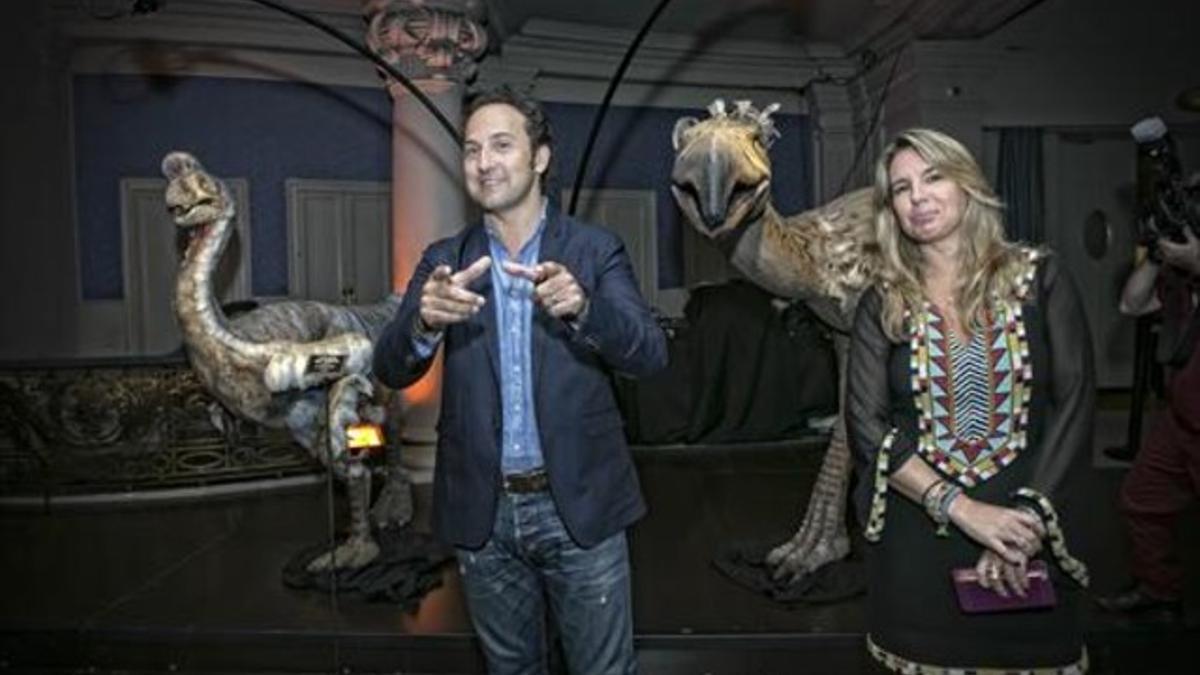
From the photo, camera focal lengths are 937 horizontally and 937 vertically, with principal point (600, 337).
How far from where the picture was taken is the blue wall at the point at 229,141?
7.04 m

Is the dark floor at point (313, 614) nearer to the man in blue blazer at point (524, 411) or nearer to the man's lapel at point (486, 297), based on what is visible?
the man in blue blazer at point (524, 411)

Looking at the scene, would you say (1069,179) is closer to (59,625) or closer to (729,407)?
(729,407)

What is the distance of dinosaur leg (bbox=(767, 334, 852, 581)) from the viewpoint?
3.67m

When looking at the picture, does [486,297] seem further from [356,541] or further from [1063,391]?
[356,541]

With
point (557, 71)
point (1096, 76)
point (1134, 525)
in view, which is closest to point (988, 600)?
point (1134, 525)

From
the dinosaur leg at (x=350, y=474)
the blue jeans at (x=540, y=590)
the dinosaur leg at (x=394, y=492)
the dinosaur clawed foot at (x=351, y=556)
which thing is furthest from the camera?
the dinosaur leg at (x=394, y=492)

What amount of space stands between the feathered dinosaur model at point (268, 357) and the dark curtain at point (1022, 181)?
6106mm

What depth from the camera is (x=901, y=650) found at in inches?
71.1

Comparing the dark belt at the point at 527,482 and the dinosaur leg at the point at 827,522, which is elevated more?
the dark belt at the point at 527,482

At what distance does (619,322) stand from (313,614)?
2.45 metres

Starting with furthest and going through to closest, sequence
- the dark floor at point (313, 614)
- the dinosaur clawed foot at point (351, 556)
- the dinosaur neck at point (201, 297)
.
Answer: the dinosaur clawed foot at point (351, 556)
the dinosaur neck at point (201, 297)
the dark floor at point (313, 614)

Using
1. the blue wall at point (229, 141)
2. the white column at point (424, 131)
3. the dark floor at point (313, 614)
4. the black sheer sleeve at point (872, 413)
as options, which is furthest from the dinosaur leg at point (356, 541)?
the blue wall at point (229, 141)

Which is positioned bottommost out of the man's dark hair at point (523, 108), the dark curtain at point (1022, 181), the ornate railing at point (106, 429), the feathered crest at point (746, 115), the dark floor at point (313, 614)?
the dark floor at point (313, 614)

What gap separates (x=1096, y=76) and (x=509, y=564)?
307 inches
